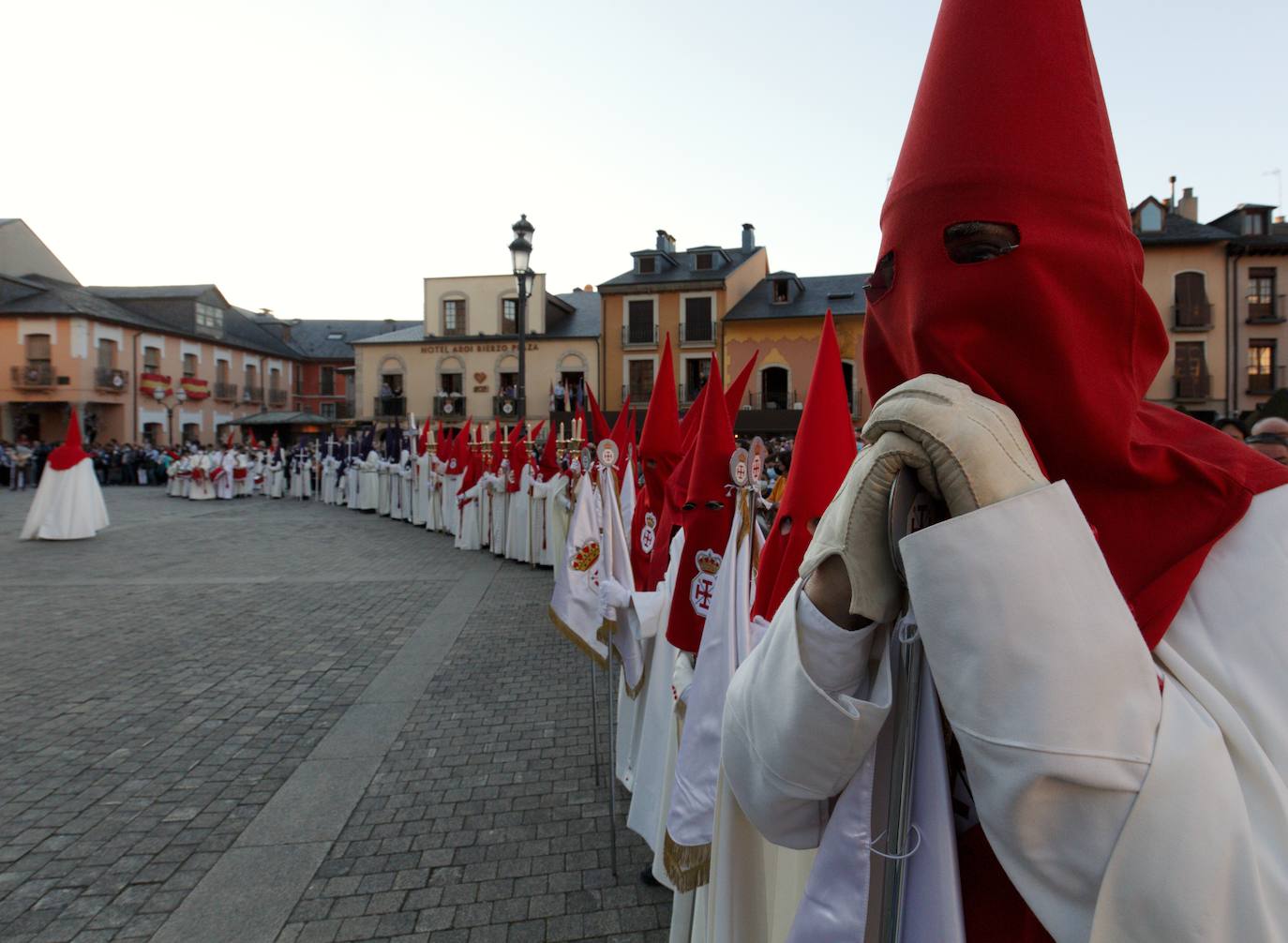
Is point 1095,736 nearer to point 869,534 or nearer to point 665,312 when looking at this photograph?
point 869,534

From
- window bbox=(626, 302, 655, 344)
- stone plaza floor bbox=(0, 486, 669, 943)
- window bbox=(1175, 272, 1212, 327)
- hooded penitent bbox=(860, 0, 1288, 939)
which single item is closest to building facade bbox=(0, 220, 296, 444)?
window bbox=(626, 302, 655, 344)

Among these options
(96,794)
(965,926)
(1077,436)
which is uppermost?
(1077,436)

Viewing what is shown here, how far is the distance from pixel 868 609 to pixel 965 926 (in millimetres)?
559

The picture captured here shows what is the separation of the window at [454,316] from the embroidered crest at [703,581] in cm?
3815

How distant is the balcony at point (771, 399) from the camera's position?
3475 cm

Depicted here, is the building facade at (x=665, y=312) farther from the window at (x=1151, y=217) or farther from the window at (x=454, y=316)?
the window at (x=1151, y=217)

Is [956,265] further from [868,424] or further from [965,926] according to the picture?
[965,926]

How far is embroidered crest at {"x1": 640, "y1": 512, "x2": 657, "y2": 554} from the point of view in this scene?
4.75 m

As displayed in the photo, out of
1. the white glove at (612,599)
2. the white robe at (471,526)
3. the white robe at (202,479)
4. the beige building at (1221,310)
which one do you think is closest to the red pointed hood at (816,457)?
the white glove at (612,599)

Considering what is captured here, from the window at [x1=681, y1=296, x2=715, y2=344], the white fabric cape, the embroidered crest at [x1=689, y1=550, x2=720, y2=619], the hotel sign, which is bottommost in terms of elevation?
the white fabric cape

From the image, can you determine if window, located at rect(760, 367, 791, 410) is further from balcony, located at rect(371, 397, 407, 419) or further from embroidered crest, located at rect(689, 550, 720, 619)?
embroidered crest, located at rect(689, 550, 720, 619)

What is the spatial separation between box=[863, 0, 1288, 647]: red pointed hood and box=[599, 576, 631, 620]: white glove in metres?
2.71

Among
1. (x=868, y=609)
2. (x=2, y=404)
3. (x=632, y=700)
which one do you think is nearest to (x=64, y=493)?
(x=632, y=700)

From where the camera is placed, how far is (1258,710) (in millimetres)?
945
